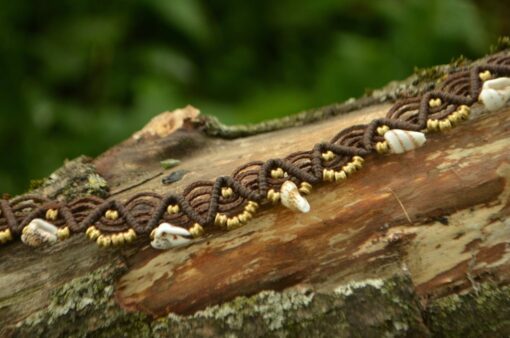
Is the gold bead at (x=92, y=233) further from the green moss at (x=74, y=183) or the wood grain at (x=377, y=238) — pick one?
the green moss at (x=74, y=183)

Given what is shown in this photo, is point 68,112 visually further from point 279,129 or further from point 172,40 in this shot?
point 279,129

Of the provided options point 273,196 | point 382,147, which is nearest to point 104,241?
point 273,196

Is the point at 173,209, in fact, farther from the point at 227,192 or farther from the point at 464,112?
the point at 464,112

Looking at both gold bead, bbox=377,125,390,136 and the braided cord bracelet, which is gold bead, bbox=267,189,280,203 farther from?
gold bead, bbox=377,125,390,136

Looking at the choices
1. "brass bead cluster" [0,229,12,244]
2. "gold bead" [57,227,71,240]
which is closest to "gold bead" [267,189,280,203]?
"gold bead" [57,227,71,240]

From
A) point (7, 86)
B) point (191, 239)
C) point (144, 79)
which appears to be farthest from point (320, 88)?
point (191, 239)
